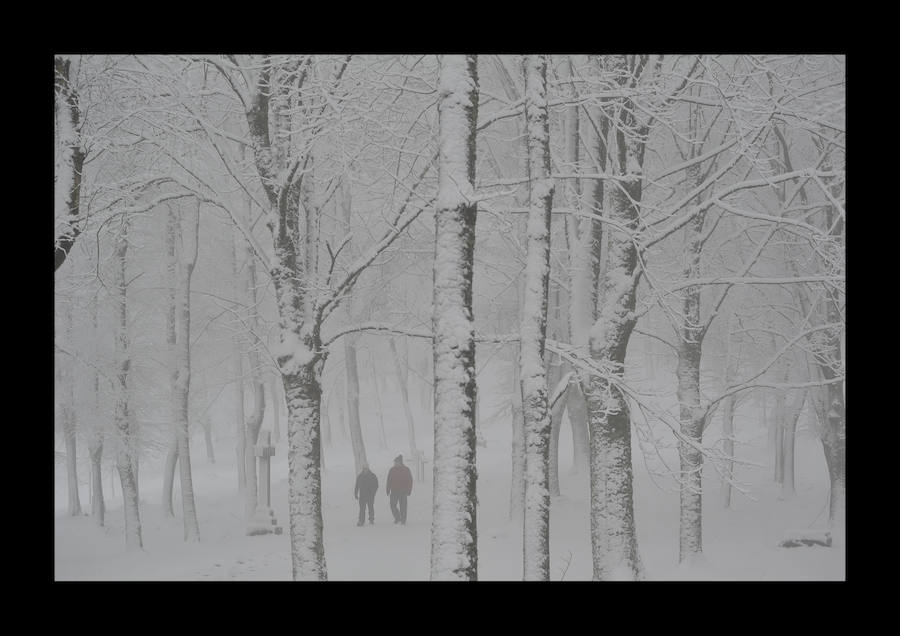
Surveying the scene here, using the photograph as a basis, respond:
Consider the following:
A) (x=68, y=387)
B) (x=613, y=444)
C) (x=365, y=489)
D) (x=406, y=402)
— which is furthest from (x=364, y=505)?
(x=406, y=402)

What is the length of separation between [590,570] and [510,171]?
27.3 ft

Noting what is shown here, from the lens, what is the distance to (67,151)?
7238 mm

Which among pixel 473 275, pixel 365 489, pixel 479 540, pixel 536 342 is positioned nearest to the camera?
pixel 536 342

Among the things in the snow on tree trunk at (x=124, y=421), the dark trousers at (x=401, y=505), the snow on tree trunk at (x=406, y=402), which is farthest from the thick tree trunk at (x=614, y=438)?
the snow on tree trunk at (x=406, y=402)

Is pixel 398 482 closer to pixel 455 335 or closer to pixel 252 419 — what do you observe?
pixel 252 419

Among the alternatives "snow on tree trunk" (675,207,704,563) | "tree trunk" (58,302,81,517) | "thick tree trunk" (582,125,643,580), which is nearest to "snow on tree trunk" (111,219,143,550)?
"tree trunk" (58,302,81,517)

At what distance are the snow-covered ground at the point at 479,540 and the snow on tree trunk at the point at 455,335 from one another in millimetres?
2278

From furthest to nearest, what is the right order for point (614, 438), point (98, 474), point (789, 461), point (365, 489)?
point (789, 461), point (98, 474), point (365, 489), point (614, 438)

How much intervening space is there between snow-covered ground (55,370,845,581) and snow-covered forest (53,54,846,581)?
4.9 inches

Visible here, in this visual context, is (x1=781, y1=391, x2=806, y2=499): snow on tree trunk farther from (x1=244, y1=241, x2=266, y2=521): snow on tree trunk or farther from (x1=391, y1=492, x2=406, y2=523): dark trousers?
(x1=244, y1=241, x2=266, y2=521): snow on tree trunk

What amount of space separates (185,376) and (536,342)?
12737 millimetres

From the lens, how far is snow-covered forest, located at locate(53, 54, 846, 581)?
7270 millimetres
